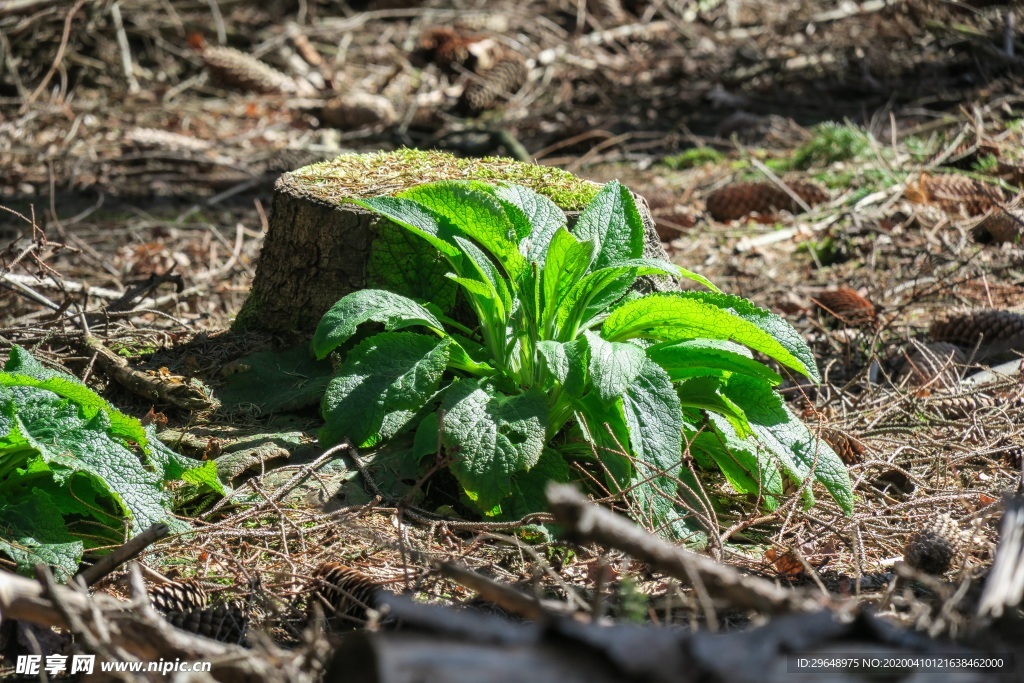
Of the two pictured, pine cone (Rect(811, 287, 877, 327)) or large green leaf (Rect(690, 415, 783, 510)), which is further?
pine cone (Rect(811, 287, 877, 327))

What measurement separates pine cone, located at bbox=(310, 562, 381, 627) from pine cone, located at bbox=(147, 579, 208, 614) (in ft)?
0.89

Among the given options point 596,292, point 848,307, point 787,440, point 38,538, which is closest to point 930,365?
point 848,307

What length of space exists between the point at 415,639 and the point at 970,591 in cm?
136

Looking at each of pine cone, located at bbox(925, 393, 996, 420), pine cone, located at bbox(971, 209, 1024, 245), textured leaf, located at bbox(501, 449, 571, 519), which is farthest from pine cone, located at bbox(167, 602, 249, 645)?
pine cone, located at bbox(971, 209, 1024, 245)

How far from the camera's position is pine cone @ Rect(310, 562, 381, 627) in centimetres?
212

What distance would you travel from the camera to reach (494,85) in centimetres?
793

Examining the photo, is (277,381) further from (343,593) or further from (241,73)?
(241,73)

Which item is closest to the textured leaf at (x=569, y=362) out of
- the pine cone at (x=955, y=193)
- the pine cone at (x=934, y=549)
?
the pine cone at (x=934, y=549)

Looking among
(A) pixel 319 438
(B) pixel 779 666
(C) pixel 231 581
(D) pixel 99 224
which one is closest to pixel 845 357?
(A) pixel 319 438

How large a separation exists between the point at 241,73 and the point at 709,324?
6690 millimetres

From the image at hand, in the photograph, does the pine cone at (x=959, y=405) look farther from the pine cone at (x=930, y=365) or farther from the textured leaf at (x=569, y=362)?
the textured leaf at (x=569, y=362)

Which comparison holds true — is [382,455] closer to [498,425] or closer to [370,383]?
[370,383]

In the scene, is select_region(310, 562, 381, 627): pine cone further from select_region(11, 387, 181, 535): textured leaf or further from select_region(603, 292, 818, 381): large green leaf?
select_region(603, 292, 818, 381): large green leaf

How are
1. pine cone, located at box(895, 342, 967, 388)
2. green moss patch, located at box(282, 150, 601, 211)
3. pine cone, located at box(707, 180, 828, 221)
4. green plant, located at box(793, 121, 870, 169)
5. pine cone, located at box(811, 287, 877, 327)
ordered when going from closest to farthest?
green moss patch, located at box(282, 150, 601, 211)
pine cone, located at box(895, 342, 967, 388)
pine cone, located at box(811, 287, 877, 327)
pine cone, located at box(707, 180, 828, 221)
green plant, located at box(793, 121, 870, 169)
